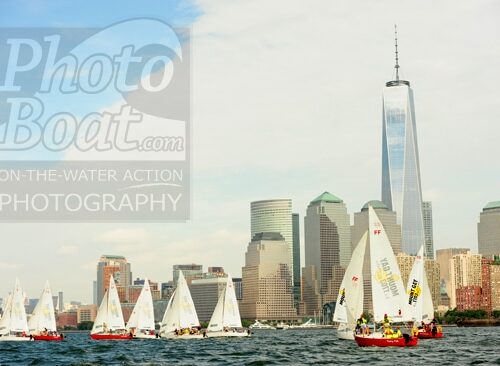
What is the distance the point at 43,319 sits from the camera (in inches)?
5463

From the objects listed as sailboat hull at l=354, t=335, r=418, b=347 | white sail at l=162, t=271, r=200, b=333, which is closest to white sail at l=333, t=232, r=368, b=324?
sailboat hull at l=354, t=335, r=418, b=347

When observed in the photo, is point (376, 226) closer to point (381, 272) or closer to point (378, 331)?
point (381, 272)

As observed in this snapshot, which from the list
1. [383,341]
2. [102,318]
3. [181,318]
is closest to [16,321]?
[102,318]

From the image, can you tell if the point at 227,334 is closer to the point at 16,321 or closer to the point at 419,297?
the point at 16,321

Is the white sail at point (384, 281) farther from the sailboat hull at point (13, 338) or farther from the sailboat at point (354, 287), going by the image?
the sailboat hull at point (13, 338)

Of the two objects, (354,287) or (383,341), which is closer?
(383,341)

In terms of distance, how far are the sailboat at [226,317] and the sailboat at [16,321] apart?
2861cm

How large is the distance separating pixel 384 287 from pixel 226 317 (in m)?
67.4

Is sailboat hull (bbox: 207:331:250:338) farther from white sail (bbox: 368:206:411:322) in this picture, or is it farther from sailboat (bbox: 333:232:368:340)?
white sail (bbox: 368:206:411:322)

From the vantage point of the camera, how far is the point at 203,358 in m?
84.3

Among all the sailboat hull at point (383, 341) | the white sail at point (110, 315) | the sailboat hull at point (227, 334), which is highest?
the white sail at point (110, 315)

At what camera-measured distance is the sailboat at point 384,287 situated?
82.1 meters

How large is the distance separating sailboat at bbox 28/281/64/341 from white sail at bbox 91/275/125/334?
7.18 metres

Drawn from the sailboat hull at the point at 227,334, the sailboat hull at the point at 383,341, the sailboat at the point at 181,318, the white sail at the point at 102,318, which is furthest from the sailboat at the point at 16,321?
the sailboat hull at the point at 383,341
